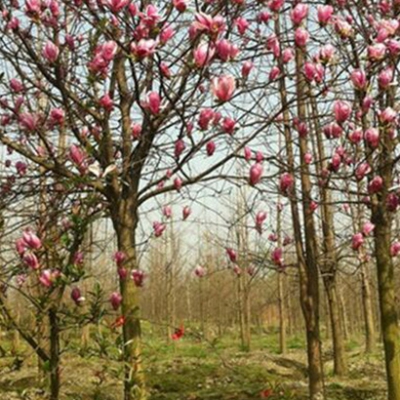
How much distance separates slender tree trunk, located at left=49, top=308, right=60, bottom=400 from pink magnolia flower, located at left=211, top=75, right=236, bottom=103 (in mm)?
1056

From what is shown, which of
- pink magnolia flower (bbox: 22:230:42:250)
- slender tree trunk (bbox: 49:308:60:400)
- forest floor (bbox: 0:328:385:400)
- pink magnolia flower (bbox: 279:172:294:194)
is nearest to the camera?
pink magnolia flower (bbox: 22:230:42:250)

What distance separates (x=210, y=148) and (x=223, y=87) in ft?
2.66

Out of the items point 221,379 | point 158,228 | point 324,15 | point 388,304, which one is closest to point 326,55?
point 324,15

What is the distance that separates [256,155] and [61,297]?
1.30 meters

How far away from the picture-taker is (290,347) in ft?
59.6

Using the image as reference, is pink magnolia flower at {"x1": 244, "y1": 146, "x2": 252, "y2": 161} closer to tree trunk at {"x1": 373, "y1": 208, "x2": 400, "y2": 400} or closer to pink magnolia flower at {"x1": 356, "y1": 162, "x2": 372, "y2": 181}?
pink magnolia flower at {"x1": 356, "y1": 162, "x2": 372, "y2": 181}

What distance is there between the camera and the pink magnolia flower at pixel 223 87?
2207 millimetres

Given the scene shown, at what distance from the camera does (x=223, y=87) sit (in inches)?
87.1

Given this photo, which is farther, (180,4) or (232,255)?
(232,255)

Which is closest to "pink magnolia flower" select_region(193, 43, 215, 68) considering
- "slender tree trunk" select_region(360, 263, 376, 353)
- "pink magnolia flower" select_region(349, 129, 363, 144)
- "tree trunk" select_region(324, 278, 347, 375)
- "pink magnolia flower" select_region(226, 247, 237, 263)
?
"pink magnolia flower" select_region(349, 129, 363, 144)

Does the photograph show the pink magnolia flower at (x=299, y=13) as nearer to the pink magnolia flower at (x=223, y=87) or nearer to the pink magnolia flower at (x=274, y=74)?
the pink magnolia flower at (x=274, y=74)

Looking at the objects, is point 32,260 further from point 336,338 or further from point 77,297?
point 336,338

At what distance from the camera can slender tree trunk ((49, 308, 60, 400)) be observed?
243 centimetres

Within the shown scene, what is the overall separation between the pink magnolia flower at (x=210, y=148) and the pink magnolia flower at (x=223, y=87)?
30.2 inches
